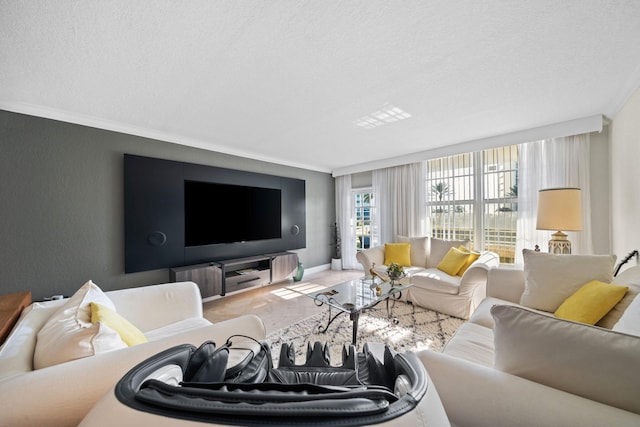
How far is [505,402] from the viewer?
770mm

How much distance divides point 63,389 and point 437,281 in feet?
10.2

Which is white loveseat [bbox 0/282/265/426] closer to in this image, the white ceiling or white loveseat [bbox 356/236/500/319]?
the white ceiling

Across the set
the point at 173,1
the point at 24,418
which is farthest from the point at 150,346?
the point at 173,1

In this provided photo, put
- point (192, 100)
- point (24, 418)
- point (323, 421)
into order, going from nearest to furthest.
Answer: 1. point (323, 421)
2. point (24, 418)
3. point (192, 100)

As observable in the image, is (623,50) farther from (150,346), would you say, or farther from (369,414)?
(150,346)

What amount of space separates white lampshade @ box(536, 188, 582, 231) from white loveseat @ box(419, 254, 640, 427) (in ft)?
5.73

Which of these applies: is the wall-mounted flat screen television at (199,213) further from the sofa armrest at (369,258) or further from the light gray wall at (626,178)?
the light gray wall at (626,178)

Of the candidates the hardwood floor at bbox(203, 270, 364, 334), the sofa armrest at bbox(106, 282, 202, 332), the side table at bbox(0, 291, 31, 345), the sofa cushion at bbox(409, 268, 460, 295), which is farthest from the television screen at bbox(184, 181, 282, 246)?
the sofa cushion at bbox(409, 268, 460, 295)

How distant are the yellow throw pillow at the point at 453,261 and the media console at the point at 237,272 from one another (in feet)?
8.07

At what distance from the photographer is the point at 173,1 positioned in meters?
1.24

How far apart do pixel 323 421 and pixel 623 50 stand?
2.86 m

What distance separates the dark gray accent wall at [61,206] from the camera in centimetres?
229

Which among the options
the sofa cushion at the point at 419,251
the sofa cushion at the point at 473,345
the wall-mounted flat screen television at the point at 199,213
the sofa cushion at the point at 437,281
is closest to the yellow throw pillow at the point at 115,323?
the sofa cushion at the point at 473,345

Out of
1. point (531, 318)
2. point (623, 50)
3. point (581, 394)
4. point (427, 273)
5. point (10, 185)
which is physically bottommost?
point (427, 273)
